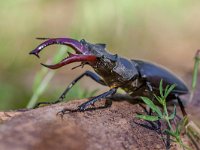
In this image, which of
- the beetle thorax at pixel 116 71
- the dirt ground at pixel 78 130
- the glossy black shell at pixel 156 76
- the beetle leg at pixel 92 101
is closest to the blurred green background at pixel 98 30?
the glossy black shell at pixel 156 76

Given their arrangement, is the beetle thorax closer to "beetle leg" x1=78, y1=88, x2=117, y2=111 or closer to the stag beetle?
the stag beetle

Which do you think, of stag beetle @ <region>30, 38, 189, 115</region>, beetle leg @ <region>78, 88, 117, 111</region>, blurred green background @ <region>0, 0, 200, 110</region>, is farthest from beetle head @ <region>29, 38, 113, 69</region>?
blurred green background @ <region>0, 0, 200, 110</region>

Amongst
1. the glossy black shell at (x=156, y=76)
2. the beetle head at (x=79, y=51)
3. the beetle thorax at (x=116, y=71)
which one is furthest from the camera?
the glossy black shell at (x=156, y=76)

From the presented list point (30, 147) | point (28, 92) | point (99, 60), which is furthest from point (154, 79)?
point (28, 92)

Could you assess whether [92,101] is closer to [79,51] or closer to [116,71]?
[79,51]

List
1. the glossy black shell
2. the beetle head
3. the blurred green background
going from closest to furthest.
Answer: the beetle head < the glossy black shell < the blurred green background

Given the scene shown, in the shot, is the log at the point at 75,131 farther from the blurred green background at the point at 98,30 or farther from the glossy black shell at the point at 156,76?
the blurred green background at the point at 98,30

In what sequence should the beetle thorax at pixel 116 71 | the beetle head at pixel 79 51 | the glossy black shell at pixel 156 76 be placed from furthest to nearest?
the glossy black shell at pixel 156 76, the beetle thorax at pixel 116 71, the beetle head at pixel 79 51
